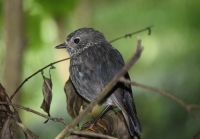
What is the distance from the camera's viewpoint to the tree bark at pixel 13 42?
4.11 meters

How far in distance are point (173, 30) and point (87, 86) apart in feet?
8.22

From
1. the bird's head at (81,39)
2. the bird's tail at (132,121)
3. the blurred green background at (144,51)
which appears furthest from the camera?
the blurred green background at (144,51)

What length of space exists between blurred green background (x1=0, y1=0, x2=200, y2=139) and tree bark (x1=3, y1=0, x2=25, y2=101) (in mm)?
215

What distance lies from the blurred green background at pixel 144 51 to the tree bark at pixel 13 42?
0.22 m

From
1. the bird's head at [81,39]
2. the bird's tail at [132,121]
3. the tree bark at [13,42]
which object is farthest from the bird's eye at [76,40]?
the bird's tail at [132,121]

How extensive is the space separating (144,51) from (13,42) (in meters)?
2.20

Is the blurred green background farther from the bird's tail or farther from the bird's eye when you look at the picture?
the bird's tail

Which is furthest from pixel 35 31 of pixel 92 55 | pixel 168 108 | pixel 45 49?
pixel 168 108

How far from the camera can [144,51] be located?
5719mm

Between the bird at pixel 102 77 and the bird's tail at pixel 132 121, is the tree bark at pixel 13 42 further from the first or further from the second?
the bird's tail at pixel 132 121

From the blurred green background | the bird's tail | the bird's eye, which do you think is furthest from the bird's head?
the bird's tail

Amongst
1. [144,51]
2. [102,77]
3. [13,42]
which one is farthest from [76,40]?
[144,51]

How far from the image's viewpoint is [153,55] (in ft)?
18.6

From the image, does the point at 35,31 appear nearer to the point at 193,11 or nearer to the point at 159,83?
the point at 159,83
